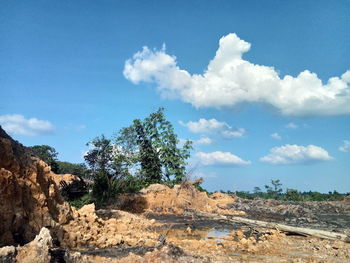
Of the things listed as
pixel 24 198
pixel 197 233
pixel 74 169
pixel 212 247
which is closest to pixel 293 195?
pixel 74 169

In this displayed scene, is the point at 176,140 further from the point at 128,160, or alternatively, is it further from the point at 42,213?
the point at 42,213

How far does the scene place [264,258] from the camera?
344 inches

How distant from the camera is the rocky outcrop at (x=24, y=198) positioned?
756 centimetres

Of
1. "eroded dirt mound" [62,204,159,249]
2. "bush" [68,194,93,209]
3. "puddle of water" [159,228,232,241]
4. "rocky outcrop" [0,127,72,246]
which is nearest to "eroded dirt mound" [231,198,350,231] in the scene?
"puddle of water" [159,228,232,241]

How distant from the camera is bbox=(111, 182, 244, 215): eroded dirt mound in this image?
2106 centimetres

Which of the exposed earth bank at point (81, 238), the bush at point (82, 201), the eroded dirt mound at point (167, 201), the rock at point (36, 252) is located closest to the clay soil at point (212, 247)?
the exposed earth bank at point (81, 238)

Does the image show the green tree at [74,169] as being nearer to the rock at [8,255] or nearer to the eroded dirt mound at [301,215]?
the eroded dirt mound at [301,215]

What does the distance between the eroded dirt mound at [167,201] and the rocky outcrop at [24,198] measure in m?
10.1

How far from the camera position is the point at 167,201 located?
2259 centimetres

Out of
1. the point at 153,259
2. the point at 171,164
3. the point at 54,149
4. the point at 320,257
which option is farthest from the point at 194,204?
the point at 54,149

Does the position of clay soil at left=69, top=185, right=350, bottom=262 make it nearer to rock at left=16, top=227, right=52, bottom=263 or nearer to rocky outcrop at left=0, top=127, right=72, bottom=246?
rock at left=16, top=227, right=52, bottom=263

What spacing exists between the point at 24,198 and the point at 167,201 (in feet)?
48.8

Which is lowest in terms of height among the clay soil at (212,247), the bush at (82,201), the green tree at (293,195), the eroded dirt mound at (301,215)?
the clay soil at (212,247)

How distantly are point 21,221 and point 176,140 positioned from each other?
961 inches
